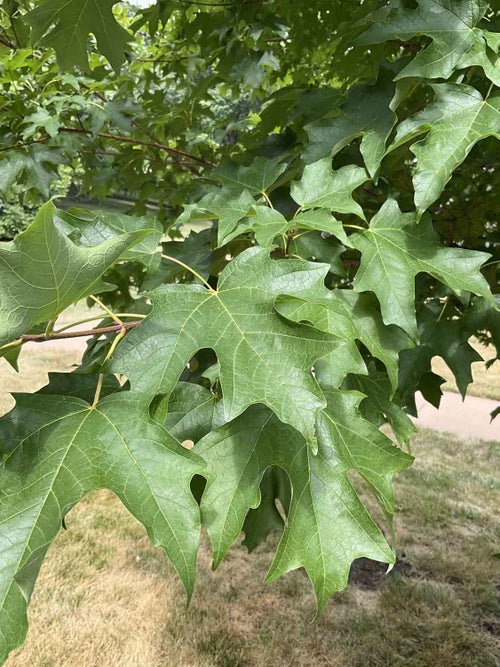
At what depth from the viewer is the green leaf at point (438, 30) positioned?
3.34 ft

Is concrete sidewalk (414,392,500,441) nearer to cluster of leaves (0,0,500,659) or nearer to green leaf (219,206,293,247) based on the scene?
cluster of leaves (0,0,500,659)

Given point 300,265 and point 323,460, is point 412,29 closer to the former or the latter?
point 300,265

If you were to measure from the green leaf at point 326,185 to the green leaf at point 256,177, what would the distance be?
166 mm

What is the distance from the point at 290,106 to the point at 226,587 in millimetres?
2377

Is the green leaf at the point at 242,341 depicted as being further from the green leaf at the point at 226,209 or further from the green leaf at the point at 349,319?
the green leaf at the point at 226,209

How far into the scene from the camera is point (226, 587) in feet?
10.2

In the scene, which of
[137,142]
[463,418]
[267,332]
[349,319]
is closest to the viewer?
[267,332]

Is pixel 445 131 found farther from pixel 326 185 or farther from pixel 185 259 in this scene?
pixel 185 259

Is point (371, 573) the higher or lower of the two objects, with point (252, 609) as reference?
lower

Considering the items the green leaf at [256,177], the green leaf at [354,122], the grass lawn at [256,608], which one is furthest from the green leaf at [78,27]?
the grass lawn at [256,608]

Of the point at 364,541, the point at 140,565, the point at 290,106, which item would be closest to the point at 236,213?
the point at 364,541

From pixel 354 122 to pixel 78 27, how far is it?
64 centimetres

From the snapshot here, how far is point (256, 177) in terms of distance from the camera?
51.4 inches

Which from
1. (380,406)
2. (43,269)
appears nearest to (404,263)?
(380,406)
